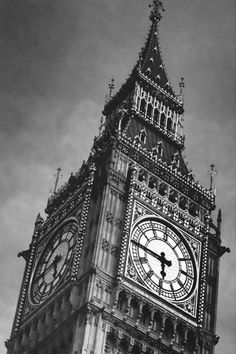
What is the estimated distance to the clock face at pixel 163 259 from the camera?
62.7 m

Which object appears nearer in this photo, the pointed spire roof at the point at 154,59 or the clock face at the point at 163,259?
the clock face at the point at 163,259

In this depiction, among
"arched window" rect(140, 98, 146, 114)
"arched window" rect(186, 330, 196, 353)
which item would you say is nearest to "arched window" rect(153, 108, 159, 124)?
"arched window" rect(140, 98, 146, 114)

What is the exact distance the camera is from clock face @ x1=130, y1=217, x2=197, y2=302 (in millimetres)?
62688

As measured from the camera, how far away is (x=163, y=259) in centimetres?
6412

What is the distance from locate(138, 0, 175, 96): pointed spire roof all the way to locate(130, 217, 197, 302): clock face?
16666mm

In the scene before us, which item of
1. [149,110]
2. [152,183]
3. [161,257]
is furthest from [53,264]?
[149,110]

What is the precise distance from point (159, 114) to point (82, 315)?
889 inches

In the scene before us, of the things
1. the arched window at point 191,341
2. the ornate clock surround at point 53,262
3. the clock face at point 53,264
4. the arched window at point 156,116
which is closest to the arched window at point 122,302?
the ornate clock surround at point 53,262

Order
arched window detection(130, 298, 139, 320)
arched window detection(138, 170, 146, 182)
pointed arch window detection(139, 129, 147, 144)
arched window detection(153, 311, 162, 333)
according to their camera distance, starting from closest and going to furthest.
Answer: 1. arched window detection(130, 298, 139, 320)
2. arched window detection(153, 311, 162, 333)
3. arched window detection(138, 170, 146, 182)
4. pointed arch window detection(139, 129, 147, 144)

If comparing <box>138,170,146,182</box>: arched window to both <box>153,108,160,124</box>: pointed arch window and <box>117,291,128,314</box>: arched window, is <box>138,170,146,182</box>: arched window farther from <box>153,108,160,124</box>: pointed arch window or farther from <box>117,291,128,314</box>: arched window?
<box>117,291,128,314</box>: arched window

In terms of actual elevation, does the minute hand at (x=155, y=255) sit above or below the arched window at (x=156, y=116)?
below

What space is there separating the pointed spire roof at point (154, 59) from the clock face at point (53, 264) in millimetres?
17250

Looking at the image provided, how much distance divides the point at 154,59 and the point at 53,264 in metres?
22.7

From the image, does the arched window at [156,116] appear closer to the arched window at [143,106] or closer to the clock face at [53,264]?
the arched window at [143,106]
